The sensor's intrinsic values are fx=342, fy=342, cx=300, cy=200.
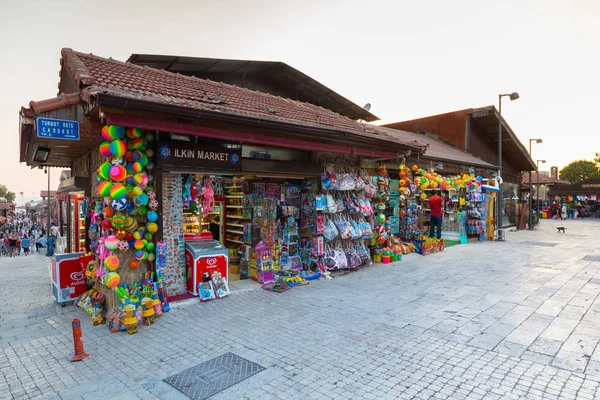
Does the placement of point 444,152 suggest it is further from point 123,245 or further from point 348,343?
point 123,245

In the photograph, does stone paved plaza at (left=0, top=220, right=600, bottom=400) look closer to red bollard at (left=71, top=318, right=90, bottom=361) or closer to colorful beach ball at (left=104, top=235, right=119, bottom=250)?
red bollard at (left=71, top=318, right=90, bottom=361)

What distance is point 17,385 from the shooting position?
3799 millimetres

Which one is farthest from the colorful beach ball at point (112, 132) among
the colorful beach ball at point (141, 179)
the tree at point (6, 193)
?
the tree at point (6, 193)

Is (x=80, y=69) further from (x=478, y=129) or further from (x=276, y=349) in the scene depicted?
(x=478, y=129)

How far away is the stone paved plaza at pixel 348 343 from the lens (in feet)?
11.9

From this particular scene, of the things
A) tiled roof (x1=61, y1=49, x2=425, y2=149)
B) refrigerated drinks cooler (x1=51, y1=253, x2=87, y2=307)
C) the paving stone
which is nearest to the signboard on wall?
tiled roof (x1=61, y1=49, x2=425, y2=149)

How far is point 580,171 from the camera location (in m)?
50.7

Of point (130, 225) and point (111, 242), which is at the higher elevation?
point (130, 225)

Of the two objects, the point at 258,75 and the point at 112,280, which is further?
the point at 258,75

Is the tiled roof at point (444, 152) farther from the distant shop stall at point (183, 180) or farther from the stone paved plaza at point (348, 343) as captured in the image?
the stone paved plaza at point (348, 343)

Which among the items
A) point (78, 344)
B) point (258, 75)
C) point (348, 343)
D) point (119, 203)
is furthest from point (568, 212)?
point (78, 344)

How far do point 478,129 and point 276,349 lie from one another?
21712 millimetres

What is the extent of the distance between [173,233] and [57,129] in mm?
2569

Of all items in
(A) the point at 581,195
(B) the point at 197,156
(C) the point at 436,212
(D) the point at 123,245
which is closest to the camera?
(D) the point at 123,245
